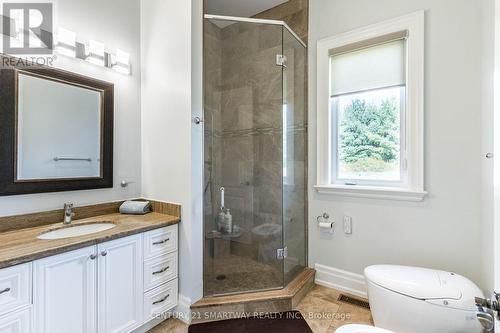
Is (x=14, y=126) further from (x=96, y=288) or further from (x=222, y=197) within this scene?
(x=222, y=197)

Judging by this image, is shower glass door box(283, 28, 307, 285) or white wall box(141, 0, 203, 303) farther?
shower glass door box(283, 28, 307, 285)

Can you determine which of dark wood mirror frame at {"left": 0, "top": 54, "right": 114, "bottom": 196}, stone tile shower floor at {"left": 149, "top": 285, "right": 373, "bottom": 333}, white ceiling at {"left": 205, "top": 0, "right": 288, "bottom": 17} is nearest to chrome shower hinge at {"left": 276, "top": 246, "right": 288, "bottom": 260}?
stone tile shower floor at {"left": 149, "top": 285, "right": 373, "bottom": 333}

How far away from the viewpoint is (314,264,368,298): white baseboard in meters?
Answer: 2.11

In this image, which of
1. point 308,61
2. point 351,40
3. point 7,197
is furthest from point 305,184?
point 7,197

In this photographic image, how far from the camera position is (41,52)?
62.7 inches

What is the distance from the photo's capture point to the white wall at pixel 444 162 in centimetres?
166

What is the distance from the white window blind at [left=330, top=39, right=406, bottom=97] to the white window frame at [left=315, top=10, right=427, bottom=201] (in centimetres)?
6

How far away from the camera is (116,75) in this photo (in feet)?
6.51

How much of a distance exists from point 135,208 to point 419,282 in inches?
78.8

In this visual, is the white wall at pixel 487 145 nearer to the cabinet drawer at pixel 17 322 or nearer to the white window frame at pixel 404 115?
the white window frame at pixel 404 115

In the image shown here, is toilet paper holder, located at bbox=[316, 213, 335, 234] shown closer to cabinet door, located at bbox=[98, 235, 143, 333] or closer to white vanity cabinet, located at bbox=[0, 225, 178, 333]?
white vanity cabinet, located at bbox=[0, 225, 178, 333]

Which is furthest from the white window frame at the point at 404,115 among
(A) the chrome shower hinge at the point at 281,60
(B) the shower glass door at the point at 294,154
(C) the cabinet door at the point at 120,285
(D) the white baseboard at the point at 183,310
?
(C) the cabinet door at the point at 120,285

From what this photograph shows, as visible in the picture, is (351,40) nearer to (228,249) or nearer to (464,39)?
(464,39)

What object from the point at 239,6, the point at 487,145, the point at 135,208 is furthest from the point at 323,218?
the point at 239,6
